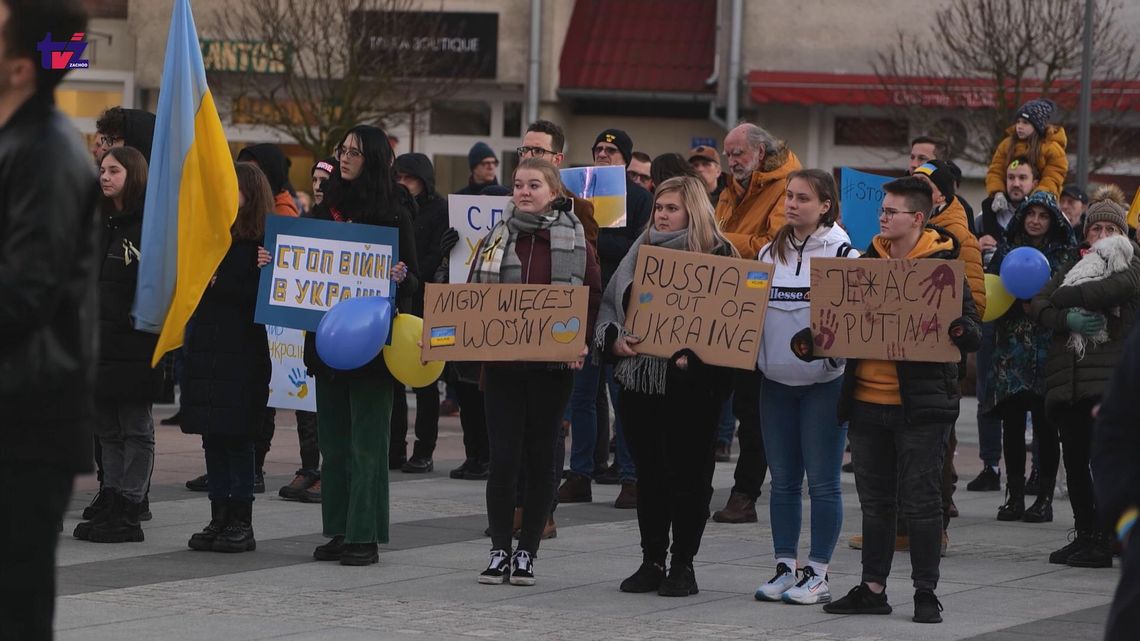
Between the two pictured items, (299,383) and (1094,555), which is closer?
(1094,555)

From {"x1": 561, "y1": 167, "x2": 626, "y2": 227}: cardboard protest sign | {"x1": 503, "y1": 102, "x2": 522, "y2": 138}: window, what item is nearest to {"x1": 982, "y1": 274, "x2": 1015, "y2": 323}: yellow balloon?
{"x1": 561, "y1": 167, "x2": 626, "y2": 227}: cardboard protest sign

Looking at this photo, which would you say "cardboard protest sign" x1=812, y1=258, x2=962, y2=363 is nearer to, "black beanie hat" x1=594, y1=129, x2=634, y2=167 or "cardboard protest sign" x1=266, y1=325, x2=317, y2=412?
"black beanie hat" x1=594, y1=129, x2=634, y2=167

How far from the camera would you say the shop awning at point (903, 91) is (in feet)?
88.8

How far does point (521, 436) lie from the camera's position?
27.6ft

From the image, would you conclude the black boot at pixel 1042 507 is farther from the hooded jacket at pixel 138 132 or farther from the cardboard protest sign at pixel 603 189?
the hooded jacket at pixel 138 132

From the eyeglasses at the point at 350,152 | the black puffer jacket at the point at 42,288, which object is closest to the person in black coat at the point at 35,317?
the black puffer jacket at the point at 42,288

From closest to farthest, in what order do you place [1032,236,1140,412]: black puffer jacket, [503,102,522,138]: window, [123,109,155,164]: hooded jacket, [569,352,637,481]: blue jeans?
[1032,236,1140,412]: black puffer jacket
[123,109,155,164]: hooded jacket
[569,352,637,481]: blue jeans
[503,102,522,138]: window

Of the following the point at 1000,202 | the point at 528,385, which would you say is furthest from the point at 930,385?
the point at 1000,202

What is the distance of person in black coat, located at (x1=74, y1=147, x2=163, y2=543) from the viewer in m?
9.23

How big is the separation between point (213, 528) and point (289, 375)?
2100 millimetres

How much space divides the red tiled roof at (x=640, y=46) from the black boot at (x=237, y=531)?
22.0 meters

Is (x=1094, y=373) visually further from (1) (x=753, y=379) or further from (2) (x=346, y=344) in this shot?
(2) (x=346, y=344)

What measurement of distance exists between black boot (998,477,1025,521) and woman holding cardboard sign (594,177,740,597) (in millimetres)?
3493

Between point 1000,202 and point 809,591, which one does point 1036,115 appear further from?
point 809,591
